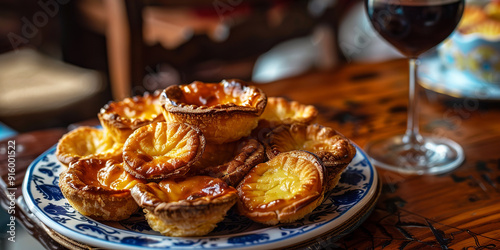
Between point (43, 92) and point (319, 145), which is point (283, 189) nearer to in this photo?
point (319, 145)

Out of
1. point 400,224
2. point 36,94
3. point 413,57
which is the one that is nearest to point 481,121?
point 413,57

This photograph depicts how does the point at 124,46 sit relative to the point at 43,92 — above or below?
above

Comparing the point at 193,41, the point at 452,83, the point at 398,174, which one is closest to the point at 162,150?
the point at 398,174

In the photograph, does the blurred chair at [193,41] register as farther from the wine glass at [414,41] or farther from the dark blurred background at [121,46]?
the wine glass at [414,41]

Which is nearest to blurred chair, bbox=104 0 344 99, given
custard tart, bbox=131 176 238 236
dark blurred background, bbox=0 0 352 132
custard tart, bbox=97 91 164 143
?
dark blurred background, bbox=0 0 352 132

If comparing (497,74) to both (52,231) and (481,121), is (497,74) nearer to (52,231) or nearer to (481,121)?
(481,121)

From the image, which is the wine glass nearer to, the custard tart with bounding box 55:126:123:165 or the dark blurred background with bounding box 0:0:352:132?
the custard tart with bounding box 55:126:123:165
